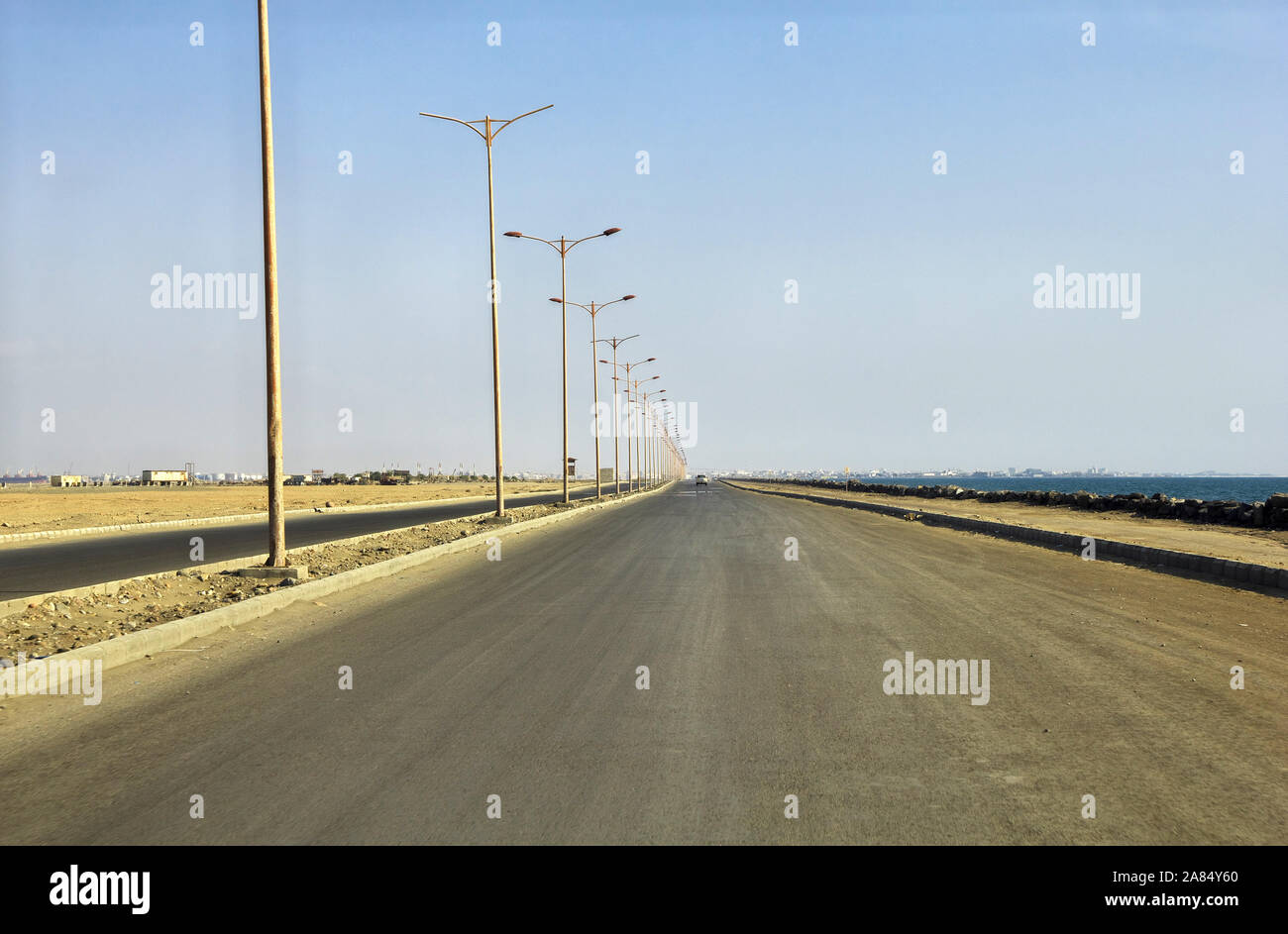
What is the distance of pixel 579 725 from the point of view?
6453 millimetres

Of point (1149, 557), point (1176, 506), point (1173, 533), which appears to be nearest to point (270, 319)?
point (1149, 557)

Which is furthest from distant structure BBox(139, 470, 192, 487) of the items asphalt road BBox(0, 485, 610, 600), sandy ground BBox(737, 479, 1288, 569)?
sandy ground BBox(737, 479, 1288, 569)

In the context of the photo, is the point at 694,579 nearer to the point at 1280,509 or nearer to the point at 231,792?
the point at 231,792

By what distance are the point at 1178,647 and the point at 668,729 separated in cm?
573

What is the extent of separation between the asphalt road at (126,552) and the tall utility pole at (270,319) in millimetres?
2901

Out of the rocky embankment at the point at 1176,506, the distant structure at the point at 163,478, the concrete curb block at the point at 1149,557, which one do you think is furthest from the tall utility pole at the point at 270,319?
the distant structure at the point at 163,478

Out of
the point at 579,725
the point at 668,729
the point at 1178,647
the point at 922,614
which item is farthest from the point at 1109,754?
the point at 922,614

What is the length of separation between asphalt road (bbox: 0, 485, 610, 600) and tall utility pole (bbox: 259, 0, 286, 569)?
2.90 meters

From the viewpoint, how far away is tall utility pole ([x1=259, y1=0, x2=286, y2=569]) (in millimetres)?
14539

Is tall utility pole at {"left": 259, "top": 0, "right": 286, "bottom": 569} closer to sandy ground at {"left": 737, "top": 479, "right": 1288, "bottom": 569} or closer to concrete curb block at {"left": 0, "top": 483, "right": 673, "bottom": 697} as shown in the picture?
concrete curb block at {"left": 0, "top": 483, "right": 673, "bottom": 697}

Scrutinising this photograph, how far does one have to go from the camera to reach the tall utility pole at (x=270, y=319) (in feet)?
47.7

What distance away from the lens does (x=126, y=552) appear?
21.4 meters

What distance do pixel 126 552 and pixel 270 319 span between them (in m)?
9.95

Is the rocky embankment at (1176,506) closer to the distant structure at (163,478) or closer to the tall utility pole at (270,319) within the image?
the tall utility pole at (270,319)
